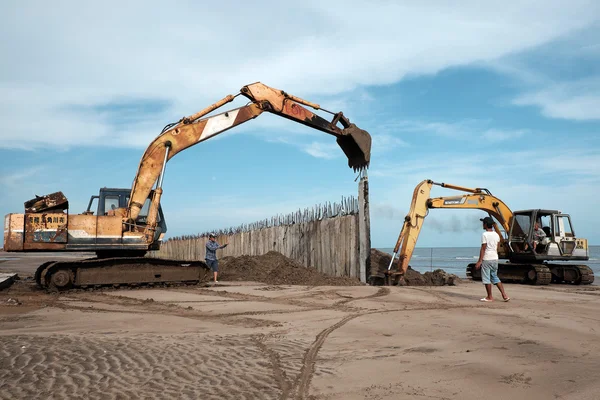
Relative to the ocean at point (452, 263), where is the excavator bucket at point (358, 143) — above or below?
above

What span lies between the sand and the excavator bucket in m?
6.18

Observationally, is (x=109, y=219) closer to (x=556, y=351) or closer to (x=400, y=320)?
(x=400, y=320)

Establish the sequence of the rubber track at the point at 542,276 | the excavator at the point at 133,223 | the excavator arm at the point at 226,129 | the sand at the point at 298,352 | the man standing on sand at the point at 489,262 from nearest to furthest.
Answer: the sand at the point at 298,352 → the man standing on sand at the point at 489,262 → the excavator at the point at 133,223 → the excavator arm at the point at 226,129 → the rubber track at the point at 542,276

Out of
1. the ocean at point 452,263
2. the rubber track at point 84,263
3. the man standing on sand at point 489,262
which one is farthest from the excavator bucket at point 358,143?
the ocean at point 452,263

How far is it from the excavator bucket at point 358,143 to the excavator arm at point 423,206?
2.01 meters

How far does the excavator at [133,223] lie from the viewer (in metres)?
11.8

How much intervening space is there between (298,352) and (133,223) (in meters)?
8.34

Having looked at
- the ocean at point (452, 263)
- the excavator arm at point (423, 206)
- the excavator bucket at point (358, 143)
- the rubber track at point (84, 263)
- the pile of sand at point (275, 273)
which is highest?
the excavator bucket at point (358, 143)

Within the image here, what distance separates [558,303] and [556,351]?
238 inches

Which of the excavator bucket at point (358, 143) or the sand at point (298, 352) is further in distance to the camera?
the excavator bucket at point (358, 143)

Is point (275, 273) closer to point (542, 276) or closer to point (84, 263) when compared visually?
point (84, 263)

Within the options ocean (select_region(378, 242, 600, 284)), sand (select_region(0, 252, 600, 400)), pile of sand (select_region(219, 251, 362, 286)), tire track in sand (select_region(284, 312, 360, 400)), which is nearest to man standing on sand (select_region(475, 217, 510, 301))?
sand (select_region(0, 252, 600, 400))

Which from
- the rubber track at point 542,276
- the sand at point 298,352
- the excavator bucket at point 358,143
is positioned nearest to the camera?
the sand at point 298,352

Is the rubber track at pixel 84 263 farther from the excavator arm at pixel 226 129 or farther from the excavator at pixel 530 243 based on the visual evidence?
the excavator at pixel 530 243
